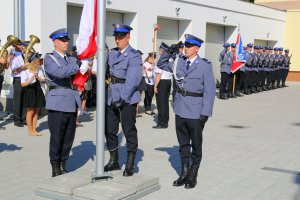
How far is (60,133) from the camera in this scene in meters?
6.16

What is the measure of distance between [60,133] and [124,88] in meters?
1.01

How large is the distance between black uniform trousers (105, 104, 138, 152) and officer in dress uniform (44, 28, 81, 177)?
0.44 m

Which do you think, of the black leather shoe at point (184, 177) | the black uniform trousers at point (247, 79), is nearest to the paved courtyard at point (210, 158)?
the black leather shoe at point (184, 177)

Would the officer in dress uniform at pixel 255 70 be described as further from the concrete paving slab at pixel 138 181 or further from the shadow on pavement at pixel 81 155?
the concrete paving slab at pixel 138 181

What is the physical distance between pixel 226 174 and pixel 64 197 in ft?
7.88

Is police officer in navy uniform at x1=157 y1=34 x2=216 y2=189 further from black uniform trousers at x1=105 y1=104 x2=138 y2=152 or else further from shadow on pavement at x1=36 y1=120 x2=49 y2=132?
shadow on pavement at x1=36 y1=120 x2=49 y2=132

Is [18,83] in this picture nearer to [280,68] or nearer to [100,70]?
[100,70]

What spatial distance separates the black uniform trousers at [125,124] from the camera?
245 inches

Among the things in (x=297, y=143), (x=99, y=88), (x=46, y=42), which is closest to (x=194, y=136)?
(x=99, y=88)

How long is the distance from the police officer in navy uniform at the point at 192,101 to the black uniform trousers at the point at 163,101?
15.3 feet

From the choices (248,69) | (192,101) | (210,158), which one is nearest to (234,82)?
(248,69)

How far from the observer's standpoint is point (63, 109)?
6094 mm

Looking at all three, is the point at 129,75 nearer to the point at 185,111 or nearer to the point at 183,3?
the point at 185,111

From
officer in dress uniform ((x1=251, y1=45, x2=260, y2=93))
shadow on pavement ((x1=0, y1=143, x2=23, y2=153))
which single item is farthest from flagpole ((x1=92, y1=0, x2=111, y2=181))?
officer in dress uniform ((x1=251, y1=45, x2=260, y2=93))
